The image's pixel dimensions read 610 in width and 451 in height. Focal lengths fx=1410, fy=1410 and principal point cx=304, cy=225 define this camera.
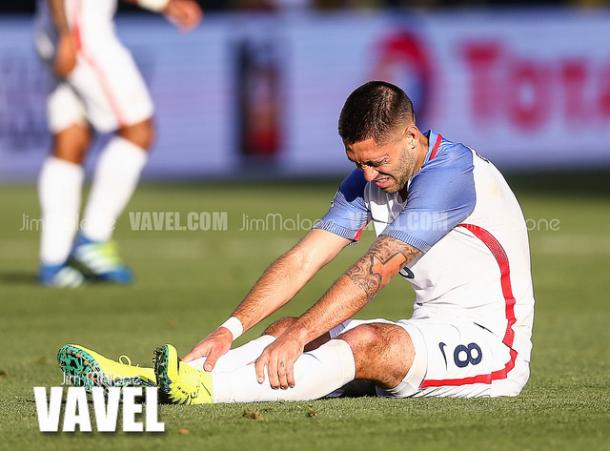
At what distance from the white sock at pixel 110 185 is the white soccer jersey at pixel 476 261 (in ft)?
15.3

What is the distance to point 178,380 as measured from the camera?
17.2 feet

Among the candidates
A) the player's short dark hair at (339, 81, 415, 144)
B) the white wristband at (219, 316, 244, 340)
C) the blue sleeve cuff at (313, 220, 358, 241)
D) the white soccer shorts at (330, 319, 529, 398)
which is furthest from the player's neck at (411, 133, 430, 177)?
the white wristband at (219, 316, 244, 340)

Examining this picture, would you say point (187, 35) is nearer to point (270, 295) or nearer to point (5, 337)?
point (5, 337)

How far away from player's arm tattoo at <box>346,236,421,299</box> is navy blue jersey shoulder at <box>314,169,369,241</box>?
468mm

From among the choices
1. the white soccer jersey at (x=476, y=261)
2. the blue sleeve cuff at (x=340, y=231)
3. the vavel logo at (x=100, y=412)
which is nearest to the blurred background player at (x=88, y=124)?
the blue sleeve cuff at (x=340, y=231)

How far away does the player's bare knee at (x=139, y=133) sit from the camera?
33.6 feet

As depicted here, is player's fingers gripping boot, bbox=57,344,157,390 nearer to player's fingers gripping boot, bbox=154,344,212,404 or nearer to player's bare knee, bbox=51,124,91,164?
player's fingers gripping boot, bbox=154,344,212,404

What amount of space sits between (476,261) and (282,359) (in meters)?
0.98

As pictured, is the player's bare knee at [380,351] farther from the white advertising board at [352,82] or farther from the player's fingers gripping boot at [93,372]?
the white advertising board at [352,82]

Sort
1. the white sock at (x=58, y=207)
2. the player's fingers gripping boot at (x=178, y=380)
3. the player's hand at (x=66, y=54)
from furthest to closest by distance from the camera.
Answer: the white sock at (x=58, y=207), the player's hand at (x=66, y=54), the player's fingers gripping boot at (x=178, y=380)

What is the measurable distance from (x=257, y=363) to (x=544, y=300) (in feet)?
15.0

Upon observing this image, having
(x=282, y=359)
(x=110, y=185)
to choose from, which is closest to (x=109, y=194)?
(x=110, y=185)

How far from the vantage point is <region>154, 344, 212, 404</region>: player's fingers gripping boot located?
17.0 ft

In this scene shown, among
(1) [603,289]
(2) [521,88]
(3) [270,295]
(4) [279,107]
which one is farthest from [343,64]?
(3) [270,295]
